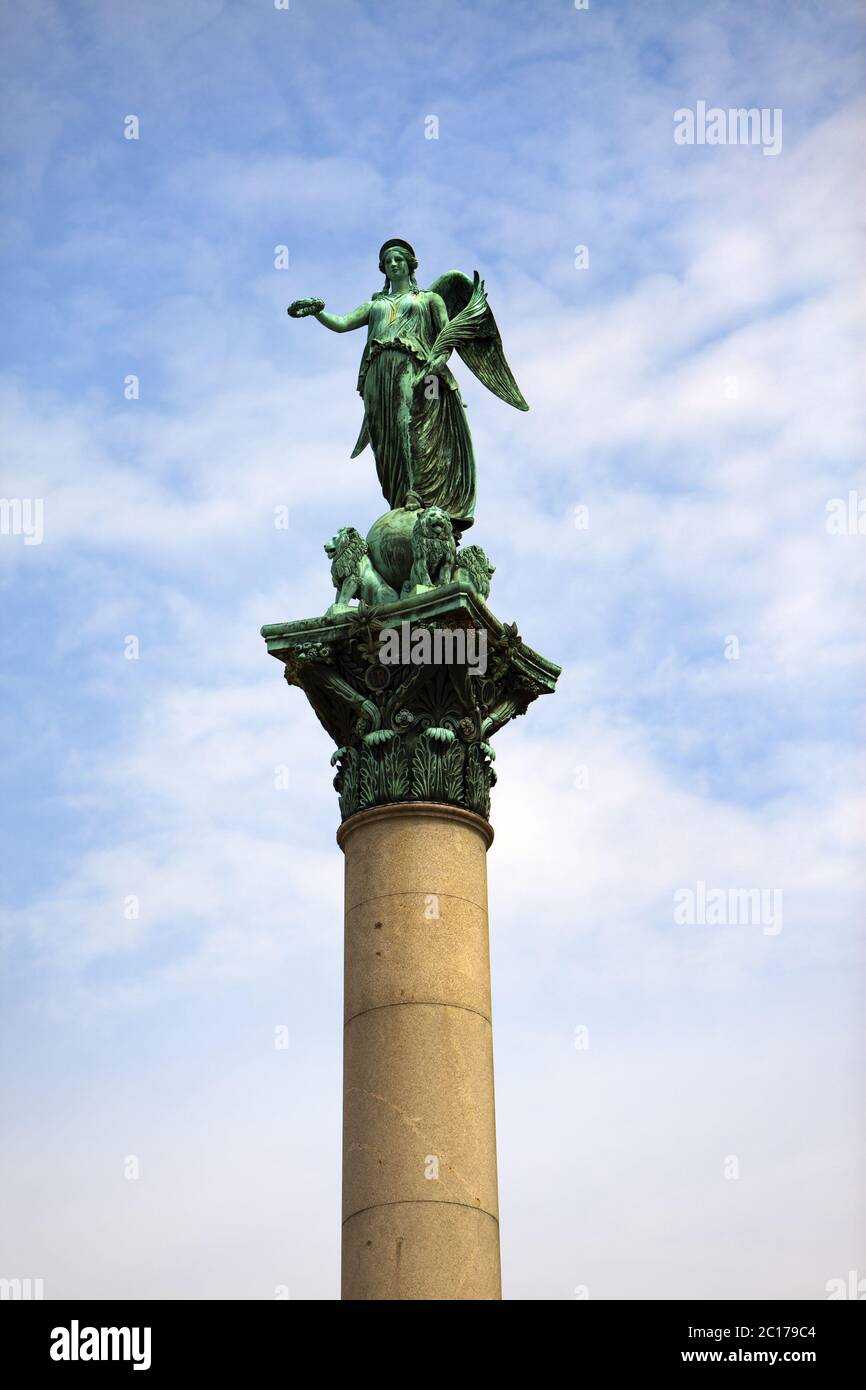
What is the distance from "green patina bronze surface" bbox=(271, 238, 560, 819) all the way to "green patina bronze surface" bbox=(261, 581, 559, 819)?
0.06ft

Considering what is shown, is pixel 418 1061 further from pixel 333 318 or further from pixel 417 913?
pixel 333 318

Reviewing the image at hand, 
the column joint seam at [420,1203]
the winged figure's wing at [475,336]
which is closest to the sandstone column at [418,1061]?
the column joint seam at [420,1203]

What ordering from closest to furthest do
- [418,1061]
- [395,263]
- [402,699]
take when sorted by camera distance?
[418,1061] < [402,699] < [395,263]

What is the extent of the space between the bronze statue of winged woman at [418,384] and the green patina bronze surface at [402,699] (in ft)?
9.02

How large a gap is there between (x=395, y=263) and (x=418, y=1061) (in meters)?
11.9

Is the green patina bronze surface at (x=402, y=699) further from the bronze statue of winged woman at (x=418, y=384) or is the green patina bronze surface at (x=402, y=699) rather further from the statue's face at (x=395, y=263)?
the statue's face at (x=395, y=263)

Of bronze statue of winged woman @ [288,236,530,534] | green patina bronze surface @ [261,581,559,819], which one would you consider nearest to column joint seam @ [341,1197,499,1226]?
green patina bronze surface @ [261,581,559,819]

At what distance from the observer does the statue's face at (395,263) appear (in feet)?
93.2

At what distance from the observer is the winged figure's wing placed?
91.3 feet

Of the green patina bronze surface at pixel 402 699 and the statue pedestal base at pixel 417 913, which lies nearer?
the statue pedestal base at pixel 417 913

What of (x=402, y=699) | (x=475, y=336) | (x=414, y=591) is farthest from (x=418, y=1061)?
(x=475, y=336)

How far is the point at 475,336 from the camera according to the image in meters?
28.1
